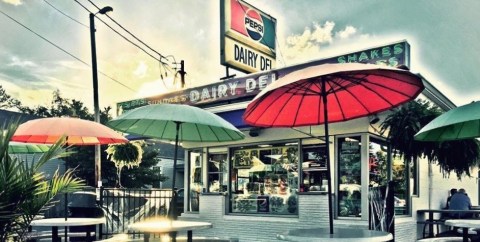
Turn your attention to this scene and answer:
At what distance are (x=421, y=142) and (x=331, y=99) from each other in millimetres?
3282

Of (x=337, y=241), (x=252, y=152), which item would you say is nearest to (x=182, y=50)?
(x=252, y=152)

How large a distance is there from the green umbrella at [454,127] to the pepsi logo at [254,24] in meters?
7.52

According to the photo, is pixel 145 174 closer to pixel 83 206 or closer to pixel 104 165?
pixel 104 165

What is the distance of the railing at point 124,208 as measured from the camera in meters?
9.38

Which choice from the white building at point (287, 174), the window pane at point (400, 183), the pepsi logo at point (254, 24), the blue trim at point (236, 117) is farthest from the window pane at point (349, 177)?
the pepsi logo at point (254, 24)

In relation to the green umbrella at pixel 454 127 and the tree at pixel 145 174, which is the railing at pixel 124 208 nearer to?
the green umbrella at pixel 454 127

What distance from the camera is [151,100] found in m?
12.2

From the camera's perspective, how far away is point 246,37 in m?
12.2

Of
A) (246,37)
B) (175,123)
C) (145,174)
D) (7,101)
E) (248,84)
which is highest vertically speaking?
(7,101)

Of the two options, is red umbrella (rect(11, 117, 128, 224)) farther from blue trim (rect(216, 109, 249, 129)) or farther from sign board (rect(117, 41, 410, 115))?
sign board (rect(117, 41, 410, 115))

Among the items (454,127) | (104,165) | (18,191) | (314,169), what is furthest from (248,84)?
(104,165)

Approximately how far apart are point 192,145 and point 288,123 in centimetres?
609

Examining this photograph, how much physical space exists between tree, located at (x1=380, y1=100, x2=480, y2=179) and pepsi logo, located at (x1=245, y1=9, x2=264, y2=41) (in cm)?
569

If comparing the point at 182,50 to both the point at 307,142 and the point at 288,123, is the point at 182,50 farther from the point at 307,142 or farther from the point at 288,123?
the point at 288,123
